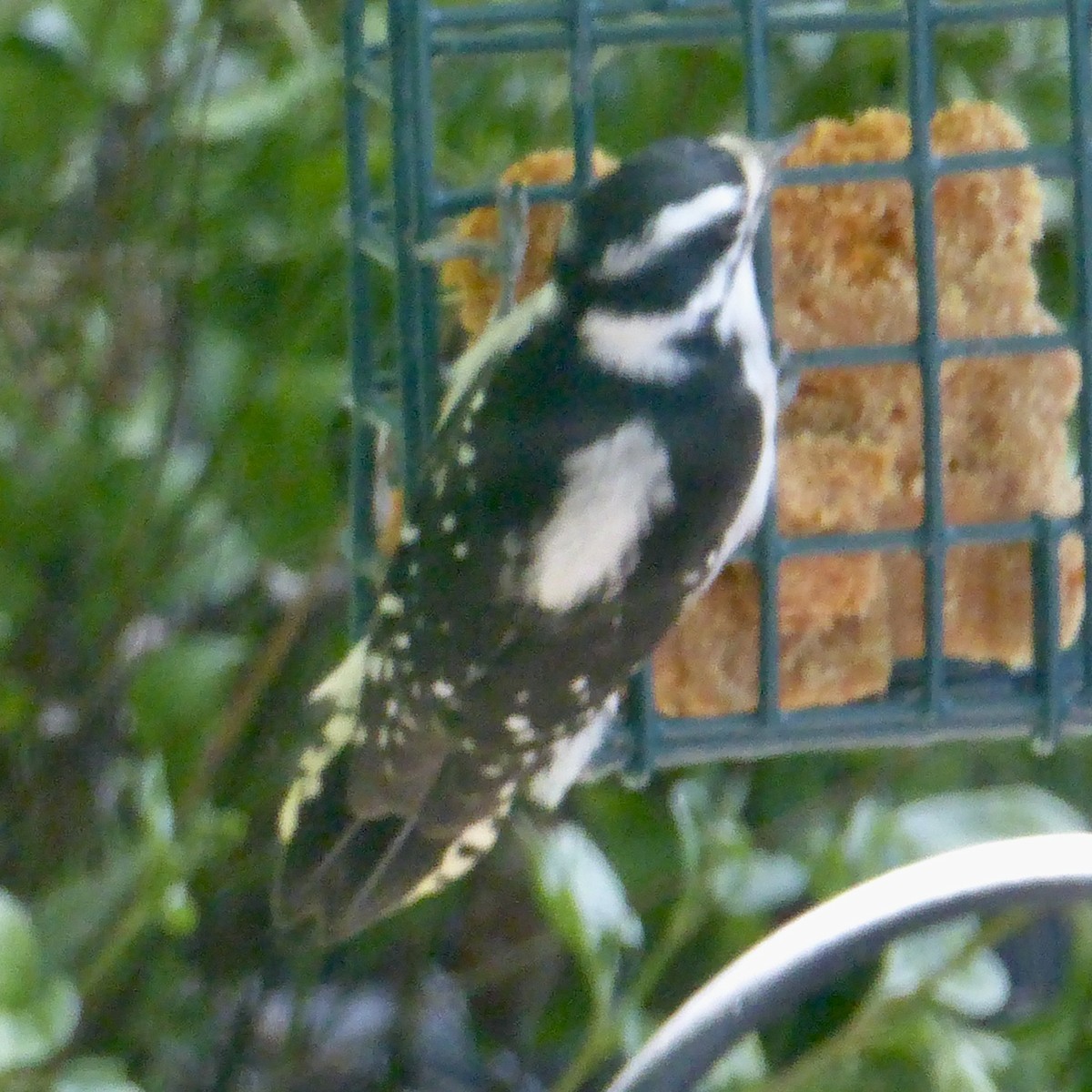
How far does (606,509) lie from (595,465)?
0.07 ft

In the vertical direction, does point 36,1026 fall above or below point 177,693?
below

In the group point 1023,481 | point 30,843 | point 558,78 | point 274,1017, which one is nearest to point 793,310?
point 1023,481

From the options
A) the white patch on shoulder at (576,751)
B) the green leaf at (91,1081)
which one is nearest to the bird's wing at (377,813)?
the white patch on shoulder at (576,751)

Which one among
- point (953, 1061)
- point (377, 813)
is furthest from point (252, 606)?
point (953, 1061)

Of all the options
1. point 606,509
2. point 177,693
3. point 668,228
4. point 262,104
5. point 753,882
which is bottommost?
point 753,882

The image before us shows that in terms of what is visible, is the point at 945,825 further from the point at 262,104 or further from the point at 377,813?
the point at 262,104

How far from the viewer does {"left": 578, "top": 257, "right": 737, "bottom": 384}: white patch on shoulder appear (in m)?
0.77

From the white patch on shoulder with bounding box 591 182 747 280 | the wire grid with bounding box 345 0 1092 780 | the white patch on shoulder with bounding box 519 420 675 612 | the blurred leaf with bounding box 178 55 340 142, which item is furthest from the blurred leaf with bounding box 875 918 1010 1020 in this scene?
the blurred leaf with bounding box 178 55 340 142

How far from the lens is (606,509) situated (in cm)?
78

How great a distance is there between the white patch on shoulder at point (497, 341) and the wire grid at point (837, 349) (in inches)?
0.6

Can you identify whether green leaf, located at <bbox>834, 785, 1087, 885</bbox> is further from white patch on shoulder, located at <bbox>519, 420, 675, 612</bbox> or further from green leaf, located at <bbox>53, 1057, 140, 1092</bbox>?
green leaf, located at <bbox>53, 1057, 140, 1092</bbox>

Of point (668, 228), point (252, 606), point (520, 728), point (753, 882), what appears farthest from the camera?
point (252, 606)

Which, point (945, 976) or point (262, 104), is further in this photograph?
point (262, 104)

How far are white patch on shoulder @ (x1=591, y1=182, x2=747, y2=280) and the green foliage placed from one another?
0.20 m
